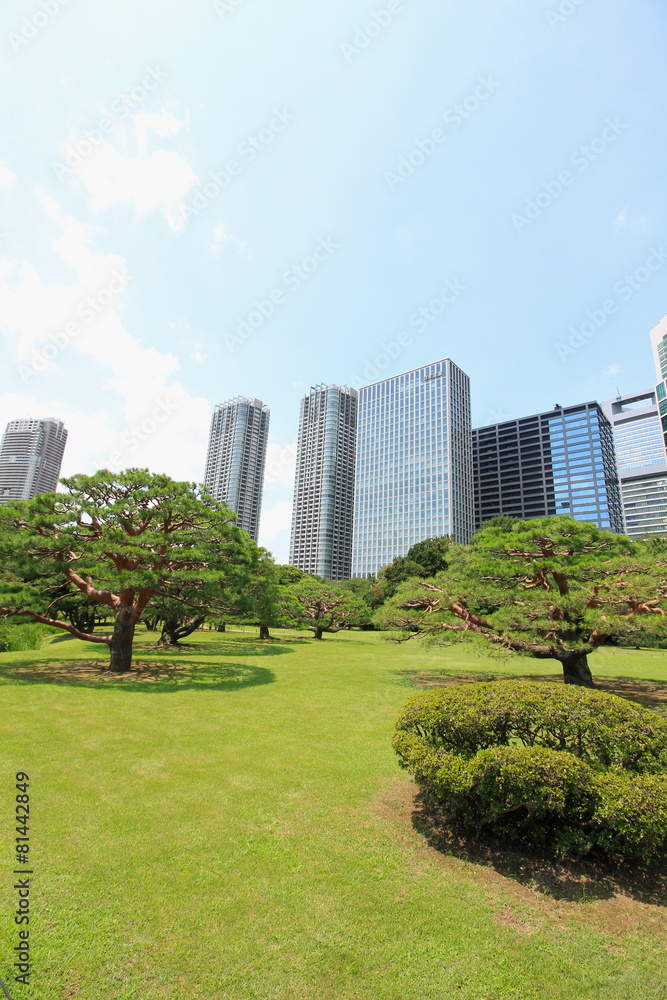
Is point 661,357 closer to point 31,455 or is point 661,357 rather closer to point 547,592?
point 547,592

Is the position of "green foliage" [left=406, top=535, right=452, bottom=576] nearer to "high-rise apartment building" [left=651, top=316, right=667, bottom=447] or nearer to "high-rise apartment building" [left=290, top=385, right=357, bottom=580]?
"high-rise apartment building" [left=651, top=316, right=667, bottom=447]

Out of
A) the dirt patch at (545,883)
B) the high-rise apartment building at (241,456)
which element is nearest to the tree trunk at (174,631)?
the dirt patch at (545,883)

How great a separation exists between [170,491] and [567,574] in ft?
35.1

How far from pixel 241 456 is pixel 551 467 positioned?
77669 millimetres

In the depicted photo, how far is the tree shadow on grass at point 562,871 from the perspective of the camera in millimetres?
3320

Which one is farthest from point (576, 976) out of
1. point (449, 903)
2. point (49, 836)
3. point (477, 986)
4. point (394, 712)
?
point (394, 712)

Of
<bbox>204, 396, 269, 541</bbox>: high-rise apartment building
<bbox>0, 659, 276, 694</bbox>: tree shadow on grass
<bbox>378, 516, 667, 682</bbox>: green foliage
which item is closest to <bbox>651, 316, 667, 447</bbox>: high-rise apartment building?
<bbox>378, 516, 667, 682</bbox>: green foliage

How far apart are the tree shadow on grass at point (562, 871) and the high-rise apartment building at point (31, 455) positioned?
2743 inches

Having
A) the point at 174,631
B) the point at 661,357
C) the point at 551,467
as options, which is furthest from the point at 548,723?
the point at 551,467

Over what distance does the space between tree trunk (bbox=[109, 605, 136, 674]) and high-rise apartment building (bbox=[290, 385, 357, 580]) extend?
336 ft

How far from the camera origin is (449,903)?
3.14 metres

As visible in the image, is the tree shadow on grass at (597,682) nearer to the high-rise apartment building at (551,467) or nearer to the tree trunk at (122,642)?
the tree trunk at (122,642)

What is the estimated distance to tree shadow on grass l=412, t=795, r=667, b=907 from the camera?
10.9 ft

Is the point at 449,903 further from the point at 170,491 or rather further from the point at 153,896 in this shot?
the point at 170,491
